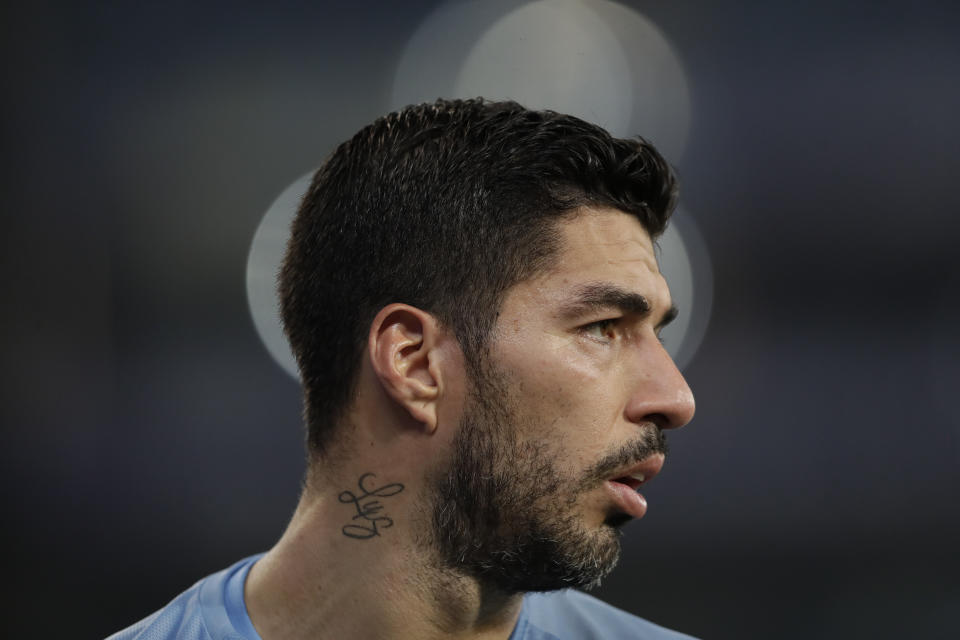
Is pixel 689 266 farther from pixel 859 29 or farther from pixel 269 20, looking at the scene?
pixel 269 20

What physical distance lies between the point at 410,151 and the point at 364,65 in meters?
3.73

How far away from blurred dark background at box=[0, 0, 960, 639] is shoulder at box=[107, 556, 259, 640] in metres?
2.84

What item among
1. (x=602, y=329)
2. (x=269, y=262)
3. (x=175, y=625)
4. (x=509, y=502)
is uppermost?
(x=269, y=262)

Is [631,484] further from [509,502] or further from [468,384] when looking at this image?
[468,384]

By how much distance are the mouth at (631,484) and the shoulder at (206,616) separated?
0.89 metres

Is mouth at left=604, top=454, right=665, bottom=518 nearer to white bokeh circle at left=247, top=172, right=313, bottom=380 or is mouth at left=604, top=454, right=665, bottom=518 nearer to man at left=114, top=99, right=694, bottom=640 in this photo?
man at left=114, top=99, right=694, bottom=640

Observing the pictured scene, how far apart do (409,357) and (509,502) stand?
39 centimetres

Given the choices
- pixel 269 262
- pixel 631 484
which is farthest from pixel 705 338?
pixel 631 484

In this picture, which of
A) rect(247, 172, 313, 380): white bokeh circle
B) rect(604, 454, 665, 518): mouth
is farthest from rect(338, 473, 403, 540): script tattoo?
rect(247, 172, 313, 380): white bokeh circle

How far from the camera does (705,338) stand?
17.9 ft

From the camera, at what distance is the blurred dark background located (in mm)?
4633

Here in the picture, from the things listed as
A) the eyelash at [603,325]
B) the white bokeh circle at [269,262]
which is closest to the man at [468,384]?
the eyelash at [603,325]

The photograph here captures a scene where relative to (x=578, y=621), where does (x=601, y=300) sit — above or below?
above

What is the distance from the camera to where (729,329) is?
5.55 meters
